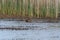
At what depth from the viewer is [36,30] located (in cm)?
177

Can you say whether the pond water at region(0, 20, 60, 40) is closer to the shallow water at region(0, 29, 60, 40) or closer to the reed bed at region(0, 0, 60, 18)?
the shallow water at region(0, 29, 60, 40)

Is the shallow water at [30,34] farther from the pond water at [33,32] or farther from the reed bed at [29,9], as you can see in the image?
the reed bed at [29,9]

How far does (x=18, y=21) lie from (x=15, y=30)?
1.07 feet

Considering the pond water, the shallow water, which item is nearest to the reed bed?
the pond water

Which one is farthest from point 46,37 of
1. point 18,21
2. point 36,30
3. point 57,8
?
point 57,8

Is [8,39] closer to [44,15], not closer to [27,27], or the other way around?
[27,27]

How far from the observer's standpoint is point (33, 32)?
5.64ft

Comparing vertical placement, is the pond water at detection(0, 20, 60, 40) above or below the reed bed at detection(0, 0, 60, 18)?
below

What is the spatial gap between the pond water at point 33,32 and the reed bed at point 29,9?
0.40 m

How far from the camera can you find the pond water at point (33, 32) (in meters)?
1.61

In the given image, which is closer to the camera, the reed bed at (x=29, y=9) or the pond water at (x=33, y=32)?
the pond water at (x=33, y=32)

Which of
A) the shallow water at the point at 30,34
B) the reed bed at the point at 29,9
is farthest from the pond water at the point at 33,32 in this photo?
the reed bed at the point at 29,9

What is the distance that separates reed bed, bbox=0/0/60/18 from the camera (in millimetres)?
2424

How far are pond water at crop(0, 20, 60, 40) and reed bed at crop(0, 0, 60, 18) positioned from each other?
400 millimetres
